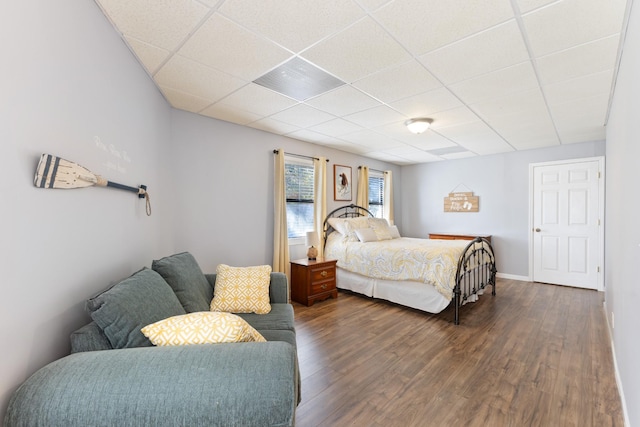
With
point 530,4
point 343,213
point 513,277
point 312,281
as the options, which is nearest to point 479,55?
point 530,4

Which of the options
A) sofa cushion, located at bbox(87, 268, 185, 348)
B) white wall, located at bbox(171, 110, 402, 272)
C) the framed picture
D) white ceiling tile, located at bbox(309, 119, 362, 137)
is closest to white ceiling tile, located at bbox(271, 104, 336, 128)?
white ceiling tile, located at bbox(309, 119, 362, 137)

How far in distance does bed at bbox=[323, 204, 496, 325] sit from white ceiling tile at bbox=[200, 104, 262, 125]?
2027 mm

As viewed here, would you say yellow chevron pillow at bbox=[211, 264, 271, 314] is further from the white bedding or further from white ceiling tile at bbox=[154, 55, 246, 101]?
the white bedding

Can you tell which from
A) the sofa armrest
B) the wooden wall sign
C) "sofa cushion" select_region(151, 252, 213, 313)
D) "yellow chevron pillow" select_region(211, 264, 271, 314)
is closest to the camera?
"sofa cushion" select_region(151, 252, 213, 313)

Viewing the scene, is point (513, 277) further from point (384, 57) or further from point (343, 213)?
point (384, 57)

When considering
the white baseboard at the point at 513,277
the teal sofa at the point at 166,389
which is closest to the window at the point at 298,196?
the teal sofa at the point at 166,389

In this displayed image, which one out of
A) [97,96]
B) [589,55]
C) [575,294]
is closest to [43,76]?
[97,96]

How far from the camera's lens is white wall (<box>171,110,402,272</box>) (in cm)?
315

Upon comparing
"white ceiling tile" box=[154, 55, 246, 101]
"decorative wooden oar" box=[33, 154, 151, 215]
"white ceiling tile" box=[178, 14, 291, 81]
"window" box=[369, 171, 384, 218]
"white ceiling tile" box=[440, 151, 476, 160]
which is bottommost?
"decorative wooden oar" box=[33, 154, 151, 215]

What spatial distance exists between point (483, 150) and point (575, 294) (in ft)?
8.65

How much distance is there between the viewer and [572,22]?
5.50ft

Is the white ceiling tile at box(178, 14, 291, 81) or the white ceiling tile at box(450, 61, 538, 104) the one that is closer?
the white ceiling tile at box(178, 14, 291, 81)

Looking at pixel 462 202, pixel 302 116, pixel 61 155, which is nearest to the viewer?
pixel 61 155

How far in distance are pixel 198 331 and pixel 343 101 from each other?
2.50m
